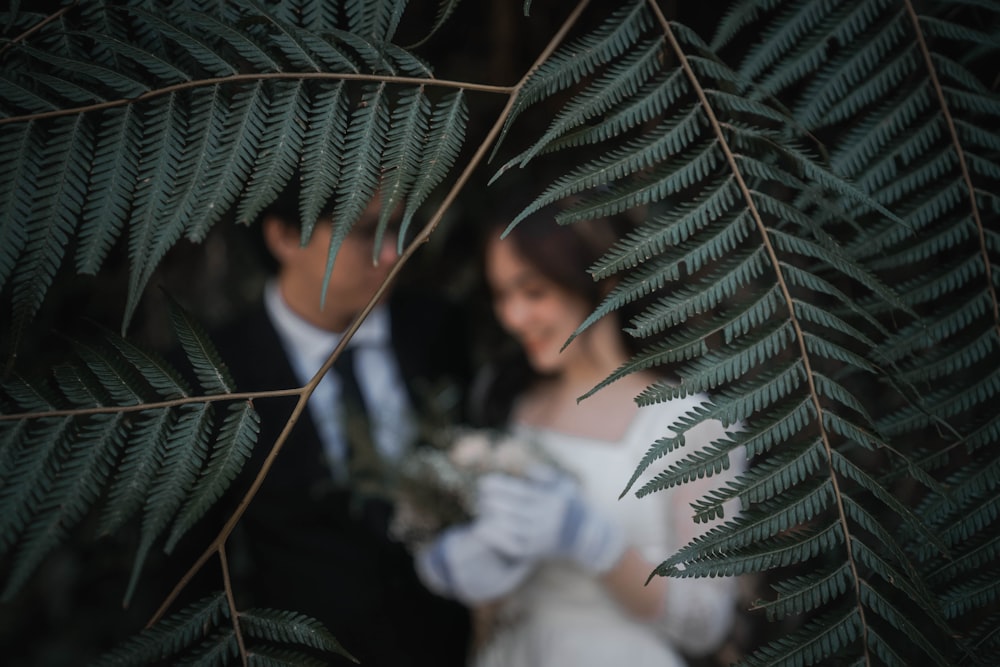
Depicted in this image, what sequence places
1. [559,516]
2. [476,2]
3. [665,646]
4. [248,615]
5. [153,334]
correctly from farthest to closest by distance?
[153,334] < [476,2] < [665,646] < [559,516] < [248,615]

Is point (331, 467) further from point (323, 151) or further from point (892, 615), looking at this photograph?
point (892, 615)

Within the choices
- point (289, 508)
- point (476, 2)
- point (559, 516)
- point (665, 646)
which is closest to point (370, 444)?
point (289, 508)

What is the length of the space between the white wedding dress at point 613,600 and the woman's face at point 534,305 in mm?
275

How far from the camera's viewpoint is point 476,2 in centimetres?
219

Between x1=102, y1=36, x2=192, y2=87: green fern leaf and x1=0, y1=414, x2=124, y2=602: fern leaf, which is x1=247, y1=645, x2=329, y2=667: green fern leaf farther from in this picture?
x1=102, y1=36, x2=192, y2=87: green fern leaf

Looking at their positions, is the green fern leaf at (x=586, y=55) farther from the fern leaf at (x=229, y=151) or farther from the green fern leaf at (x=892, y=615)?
the green fern leaf at (x=892, y=615)

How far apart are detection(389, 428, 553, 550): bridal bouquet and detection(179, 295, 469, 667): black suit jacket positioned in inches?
4.5

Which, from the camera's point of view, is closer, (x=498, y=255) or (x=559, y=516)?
(x=559, y=516)

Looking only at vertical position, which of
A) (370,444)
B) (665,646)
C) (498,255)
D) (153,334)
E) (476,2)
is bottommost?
(153,334)

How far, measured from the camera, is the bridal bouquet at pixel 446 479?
176 cm

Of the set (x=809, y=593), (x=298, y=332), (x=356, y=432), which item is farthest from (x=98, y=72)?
(x=298, y=332)

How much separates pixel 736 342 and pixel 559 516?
1.14m

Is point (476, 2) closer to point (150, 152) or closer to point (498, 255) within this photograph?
point (498, 255)

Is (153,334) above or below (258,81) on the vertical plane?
below
